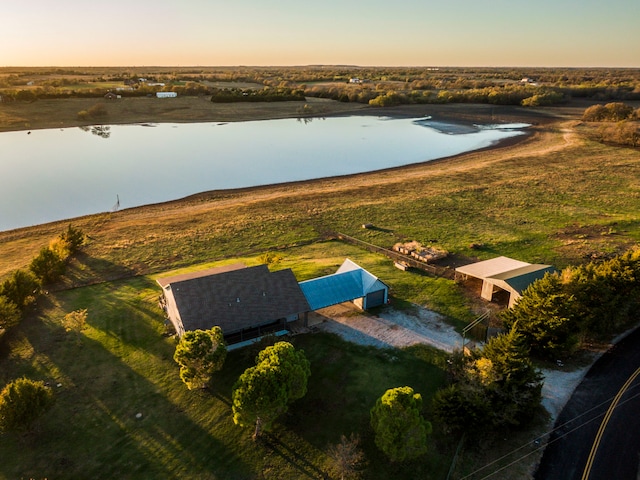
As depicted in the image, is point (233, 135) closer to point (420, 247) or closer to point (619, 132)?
point (420, 247)

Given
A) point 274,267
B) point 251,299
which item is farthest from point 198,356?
point 274,267

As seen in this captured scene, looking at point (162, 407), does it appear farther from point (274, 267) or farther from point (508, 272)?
point (508, 272)

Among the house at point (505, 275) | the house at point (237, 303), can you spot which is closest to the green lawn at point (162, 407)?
the house at point (237, 303)

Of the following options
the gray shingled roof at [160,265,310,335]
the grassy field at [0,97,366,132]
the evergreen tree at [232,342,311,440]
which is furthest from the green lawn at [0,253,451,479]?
the grassy field at [0,97,366,132]

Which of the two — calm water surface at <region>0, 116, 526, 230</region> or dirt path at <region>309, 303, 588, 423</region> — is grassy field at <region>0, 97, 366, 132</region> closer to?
calm water surface at <region>0, 116, 526, 230</region>

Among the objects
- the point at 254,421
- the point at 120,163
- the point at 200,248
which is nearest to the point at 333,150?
the point at 120,163

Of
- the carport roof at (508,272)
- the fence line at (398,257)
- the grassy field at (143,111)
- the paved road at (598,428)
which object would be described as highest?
the grassy field at (143,111)

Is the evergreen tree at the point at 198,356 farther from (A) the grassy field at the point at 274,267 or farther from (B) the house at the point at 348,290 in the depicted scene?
(B) the house at the point at 348,290
